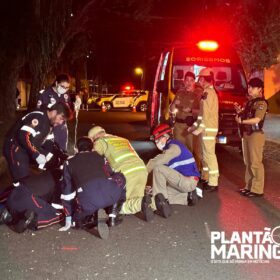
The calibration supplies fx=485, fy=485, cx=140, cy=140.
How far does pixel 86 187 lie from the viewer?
17.9ft

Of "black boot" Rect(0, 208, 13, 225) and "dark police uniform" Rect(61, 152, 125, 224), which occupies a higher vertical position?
"dark police uniform" Rect(61, 152, 125, 224)

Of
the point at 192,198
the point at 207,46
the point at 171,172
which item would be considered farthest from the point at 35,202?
the point at 207,46

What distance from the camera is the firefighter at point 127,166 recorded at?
243 inches

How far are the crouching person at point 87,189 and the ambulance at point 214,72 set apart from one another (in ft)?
17.6

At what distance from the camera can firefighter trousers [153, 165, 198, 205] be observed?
6453 mm

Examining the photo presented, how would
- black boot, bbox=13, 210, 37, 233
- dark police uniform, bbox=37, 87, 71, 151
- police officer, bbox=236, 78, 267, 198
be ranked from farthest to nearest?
dark police uniform, bbox=37, 87, 71, 151, police officer, bbox=236, 78, 267, 198, black boot, bbox=13, 210, 37, 233

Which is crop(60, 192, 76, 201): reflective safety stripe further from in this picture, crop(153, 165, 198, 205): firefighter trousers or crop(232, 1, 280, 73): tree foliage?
crop(232, 1, 280, 73): tree foliage

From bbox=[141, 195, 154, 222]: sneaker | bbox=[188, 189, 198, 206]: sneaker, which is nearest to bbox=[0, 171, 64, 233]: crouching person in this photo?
bbox=[141, 195, 154, 222]: sneaker

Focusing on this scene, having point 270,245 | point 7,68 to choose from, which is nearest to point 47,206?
point 270,245

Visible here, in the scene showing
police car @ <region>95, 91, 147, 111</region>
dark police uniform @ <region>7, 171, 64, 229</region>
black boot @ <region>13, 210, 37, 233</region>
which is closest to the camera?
black boot @ <region>13, 210, 37, 233</region>

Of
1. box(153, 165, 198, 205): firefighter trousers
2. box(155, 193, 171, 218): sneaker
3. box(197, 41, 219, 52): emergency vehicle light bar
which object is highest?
box(197, 41, 219, 52): emergency vehicle light bar

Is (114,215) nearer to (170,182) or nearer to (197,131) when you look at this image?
(170,182)

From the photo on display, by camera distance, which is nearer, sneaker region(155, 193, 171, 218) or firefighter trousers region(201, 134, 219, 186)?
sneaker region(155, 193, 171, 218)

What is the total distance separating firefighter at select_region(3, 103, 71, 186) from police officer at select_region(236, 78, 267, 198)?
280 cm
